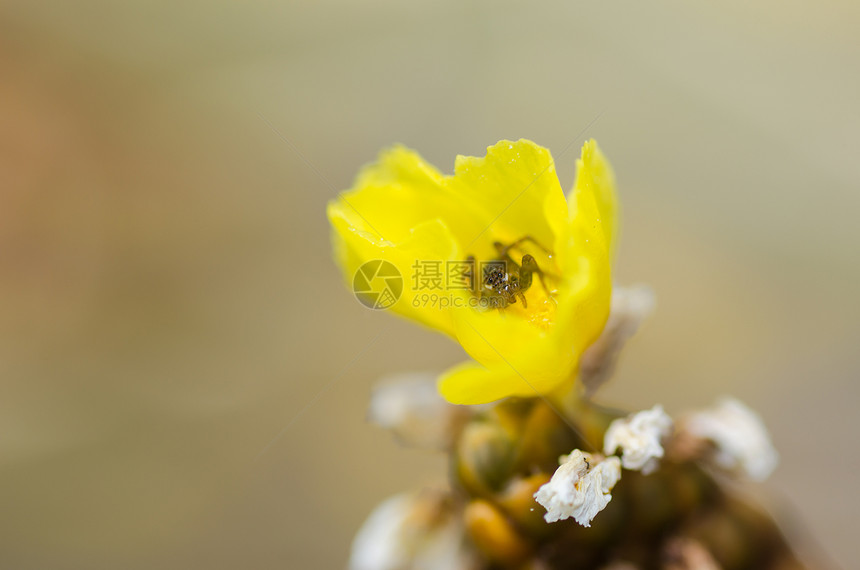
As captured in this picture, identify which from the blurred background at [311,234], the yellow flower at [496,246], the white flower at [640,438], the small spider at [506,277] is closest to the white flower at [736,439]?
the white flower at [640,438]

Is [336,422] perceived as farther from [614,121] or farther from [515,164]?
[515,164]

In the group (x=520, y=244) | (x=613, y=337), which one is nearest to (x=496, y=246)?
(x=520, y=244)

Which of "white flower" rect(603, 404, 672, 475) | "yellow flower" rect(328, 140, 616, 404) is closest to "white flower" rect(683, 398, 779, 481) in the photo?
"white flower" rect(603, 404, 672, 475)

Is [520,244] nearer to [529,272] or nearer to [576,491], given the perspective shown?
[529,272]

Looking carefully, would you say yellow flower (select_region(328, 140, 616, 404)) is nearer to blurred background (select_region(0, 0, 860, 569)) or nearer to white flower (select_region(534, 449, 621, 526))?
white flower (select_region(534, 449, 621, 526))

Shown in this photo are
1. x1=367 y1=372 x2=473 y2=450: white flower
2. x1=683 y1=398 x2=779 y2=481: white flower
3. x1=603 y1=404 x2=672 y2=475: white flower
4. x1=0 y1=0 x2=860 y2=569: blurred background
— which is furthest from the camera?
x1=0 y1=0 x2=860 y2=569: blurred background

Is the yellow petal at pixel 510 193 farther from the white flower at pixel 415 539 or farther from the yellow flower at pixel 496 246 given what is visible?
the white flower at pixel 415 539
